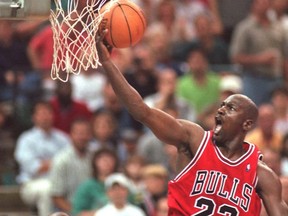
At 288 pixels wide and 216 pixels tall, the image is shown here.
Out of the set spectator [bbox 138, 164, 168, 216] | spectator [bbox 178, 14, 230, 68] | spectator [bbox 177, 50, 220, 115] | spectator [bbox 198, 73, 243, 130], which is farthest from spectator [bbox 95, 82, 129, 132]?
spectator [bbox 138, 164, 168, 216]

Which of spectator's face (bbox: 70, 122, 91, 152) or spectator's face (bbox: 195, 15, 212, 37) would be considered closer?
spectator's face (bbox: 70, 122, 91, 152)

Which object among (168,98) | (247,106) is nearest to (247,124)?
(247,106)

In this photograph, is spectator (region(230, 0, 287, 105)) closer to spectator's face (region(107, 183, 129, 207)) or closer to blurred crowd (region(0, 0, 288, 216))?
blurred crowd (region(0, 0, 288, 216))

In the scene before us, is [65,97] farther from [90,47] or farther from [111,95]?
[90,47]

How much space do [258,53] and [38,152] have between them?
3.30m

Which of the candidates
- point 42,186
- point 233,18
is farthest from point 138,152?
point 233,18

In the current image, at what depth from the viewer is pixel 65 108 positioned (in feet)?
41.1

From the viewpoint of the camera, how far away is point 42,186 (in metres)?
11.4

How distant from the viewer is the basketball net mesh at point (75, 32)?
24.2 ft

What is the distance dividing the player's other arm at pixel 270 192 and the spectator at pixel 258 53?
19.2 ft

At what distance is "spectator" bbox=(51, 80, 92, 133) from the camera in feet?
40.6

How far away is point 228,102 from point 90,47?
1.03 m

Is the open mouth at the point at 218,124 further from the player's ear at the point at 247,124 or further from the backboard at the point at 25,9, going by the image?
the backboard at the point at 25,9

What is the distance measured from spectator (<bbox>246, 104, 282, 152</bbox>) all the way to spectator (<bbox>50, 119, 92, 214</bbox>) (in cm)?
191
